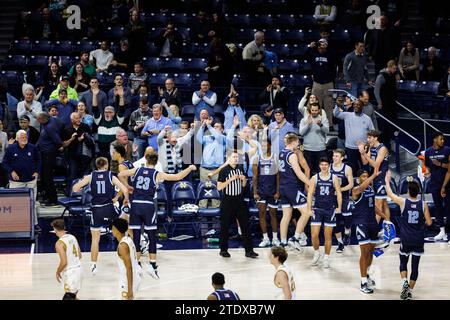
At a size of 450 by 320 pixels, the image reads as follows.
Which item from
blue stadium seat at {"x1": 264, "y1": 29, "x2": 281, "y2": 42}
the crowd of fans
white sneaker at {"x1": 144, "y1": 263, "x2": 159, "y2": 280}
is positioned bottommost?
white sneaker at {"x1": 144, "y1": 263, "x2": 159, "y2": 280}

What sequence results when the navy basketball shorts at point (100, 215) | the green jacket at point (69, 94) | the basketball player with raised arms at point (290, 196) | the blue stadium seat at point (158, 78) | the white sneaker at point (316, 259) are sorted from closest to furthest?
the navy basketball shorts at point (100, 215)
the white sneaker at point (316, 259)
the basketball player with raised arms at point (290, 196)
the green jacket at point (69, 94)
the blue stadium seat at point (158, 78)

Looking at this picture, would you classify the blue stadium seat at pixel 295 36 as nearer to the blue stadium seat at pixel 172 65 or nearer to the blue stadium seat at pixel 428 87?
the blue stadium seat at pixel 172 65

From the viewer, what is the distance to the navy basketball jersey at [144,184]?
1455 cm

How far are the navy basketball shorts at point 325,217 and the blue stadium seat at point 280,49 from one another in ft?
24.4

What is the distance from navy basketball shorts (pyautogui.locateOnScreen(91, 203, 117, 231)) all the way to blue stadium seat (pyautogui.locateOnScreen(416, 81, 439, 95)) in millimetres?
8443

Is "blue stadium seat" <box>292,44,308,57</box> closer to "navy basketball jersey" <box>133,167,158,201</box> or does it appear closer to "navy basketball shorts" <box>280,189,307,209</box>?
"navy basketball shorts" <box>280,189,307,209</box>

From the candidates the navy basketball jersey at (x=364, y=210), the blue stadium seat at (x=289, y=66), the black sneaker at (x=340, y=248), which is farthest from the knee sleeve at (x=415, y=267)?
the blue stadium seat at (x=289, y=66)

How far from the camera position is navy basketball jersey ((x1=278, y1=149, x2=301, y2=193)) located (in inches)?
635

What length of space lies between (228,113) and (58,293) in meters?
6.40

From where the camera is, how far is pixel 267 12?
23172 millimetres

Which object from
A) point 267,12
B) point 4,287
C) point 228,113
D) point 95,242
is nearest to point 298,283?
point 95,242

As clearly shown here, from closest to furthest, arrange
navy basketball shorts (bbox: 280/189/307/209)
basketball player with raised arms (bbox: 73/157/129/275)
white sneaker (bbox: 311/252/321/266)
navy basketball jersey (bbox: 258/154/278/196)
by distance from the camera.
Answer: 1. basketball player with raised arms (bbox: 73/157/129/275)
2. white sneaker (bbox: 311/252/321/266)
3. navy basketball shorts (bbox: 280/189/307/209)
4. navy basketball jersey (bbox: 258/154/278/196)

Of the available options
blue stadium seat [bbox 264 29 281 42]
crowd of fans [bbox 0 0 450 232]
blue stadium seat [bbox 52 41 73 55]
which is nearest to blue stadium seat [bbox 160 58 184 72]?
crowd of fans [bbox 0 0 450 232]
